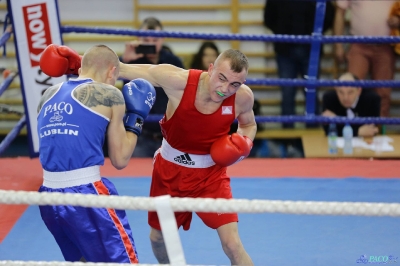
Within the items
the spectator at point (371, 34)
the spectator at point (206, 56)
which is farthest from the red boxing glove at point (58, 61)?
the spectator at point (371, 34)

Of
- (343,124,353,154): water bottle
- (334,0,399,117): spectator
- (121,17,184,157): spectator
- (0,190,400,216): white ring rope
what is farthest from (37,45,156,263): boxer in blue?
(334,0,399,117): spectator

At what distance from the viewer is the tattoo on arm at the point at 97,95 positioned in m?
2.69

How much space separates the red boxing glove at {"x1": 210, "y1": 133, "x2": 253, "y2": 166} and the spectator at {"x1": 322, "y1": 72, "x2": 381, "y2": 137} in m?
2.50

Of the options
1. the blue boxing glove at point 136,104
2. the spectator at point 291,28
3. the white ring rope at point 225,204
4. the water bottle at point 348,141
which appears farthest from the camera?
the spectator at point 291,28

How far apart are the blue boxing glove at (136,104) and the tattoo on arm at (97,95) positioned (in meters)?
0.11

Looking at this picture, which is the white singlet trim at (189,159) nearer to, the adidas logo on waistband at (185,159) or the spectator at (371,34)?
the adidas logo on waistband at (185,159)


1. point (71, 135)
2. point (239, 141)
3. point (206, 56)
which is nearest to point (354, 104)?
point (206, 56)

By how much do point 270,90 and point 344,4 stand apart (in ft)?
4.20

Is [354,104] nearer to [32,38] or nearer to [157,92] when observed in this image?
[157,92]

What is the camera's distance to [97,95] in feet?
8.87

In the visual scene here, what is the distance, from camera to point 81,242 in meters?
2.68

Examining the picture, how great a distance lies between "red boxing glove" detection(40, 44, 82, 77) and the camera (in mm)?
3264

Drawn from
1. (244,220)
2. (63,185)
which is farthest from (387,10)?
(63,185)

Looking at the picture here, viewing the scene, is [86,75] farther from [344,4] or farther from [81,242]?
[344,4]
